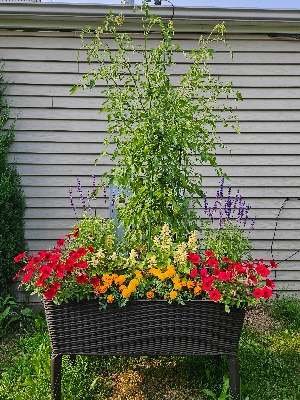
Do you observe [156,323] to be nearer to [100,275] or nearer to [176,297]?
[176,297]

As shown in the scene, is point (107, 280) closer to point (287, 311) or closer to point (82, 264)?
point (82, 264)

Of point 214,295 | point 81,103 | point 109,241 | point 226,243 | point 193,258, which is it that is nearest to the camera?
point 214,295

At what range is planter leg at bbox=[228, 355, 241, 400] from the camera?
296 centimetres

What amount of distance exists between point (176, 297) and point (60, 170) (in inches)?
104

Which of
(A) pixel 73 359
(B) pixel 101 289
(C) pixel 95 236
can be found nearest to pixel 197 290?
(B) pixel 101 289

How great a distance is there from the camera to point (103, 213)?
5129mm

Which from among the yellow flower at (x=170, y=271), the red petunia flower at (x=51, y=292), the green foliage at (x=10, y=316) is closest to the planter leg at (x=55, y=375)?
the red petunia flower at (x=51, y=292)

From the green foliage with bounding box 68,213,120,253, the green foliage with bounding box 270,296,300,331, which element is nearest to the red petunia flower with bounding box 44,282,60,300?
the green foliage with bounding box 68,213,120,253

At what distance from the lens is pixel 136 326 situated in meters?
2.91

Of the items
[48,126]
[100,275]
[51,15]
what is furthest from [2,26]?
[100,275]

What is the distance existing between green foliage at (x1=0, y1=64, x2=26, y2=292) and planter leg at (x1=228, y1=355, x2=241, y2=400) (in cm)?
250

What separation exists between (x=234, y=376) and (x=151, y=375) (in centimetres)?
78

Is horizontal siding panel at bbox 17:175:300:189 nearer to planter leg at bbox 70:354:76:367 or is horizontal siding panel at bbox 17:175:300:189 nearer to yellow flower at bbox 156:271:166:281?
planter leg at bbox 70:354:76:367

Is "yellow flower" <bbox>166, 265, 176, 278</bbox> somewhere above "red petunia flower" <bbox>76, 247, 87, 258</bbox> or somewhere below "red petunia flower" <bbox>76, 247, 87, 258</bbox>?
below
